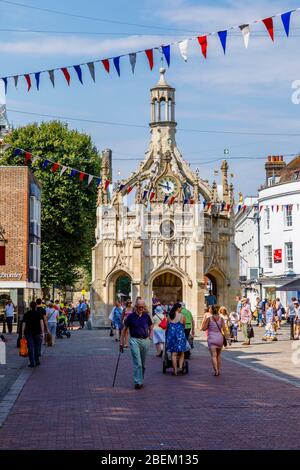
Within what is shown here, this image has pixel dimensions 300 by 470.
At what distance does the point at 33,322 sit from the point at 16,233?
92.5 feet

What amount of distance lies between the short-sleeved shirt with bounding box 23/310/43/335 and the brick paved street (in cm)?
128

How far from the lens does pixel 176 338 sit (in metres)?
21.3

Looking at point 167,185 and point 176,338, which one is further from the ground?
point 167,185

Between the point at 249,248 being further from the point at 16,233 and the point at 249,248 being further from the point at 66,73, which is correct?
the point at 66,73

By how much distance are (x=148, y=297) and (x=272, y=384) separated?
33.6m

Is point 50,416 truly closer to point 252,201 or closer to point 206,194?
point 206,194

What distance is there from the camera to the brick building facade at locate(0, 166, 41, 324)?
51062 mm

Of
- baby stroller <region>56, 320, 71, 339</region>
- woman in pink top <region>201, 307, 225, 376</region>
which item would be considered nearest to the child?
baby stroller <region>56, 320, 71, 339</region>

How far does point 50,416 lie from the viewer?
1413 centimetres

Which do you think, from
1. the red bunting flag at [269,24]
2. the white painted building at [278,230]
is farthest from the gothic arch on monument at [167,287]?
the red bunting flag at [269,24]

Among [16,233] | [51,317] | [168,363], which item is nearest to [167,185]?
[16,233]

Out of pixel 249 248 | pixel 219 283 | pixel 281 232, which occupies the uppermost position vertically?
pixel 249 248

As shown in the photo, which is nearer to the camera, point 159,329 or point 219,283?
point 159,329
